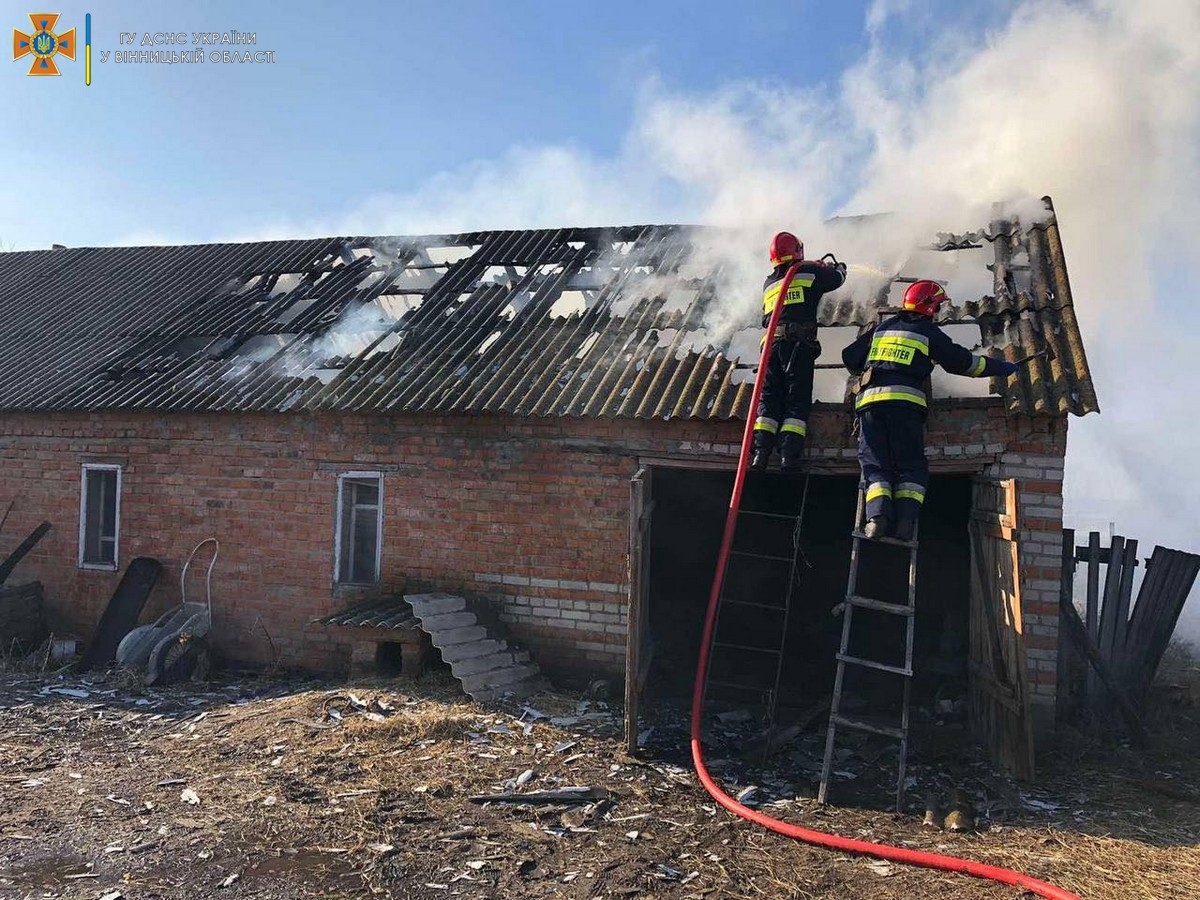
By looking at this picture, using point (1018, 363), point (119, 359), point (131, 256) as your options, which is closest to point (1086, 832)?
point (1018, 363)

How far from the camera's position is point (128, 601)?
31.5ft

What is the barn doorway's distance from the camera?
9.12 metres

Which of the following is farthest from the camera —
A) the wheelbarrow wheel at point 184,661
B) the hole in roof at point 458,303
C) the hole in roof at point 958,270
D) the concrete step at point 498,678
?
the hole in roof at point 458,303

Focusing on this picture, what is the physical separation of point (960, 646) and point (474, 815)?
607 centimetres

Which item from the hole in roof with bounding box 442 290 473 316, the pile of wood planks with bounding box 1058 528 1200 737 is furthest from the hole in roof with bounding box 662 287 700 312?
the pile of wood planks with bounding box 1058 528 1200 737

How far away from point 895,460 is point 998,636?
1.66m

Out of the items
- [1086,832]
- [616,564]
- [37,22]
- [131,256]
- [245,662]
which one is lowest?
[245,662]

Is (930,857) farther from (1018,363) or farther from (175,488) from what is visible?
(175,488)

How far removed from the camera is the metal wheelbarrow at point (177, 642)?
860cm

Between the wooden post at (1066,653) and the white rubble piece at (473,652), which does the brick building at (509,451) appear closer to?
the white rubble piece at (473,652)

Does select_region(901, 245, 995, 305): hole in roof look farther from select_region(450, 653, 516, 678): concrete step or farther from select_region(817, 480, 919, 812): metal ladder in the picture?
select_region(450, 653, 516, 678): concrete step

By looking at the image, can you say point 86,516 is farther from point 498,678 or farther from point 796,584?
point 796,584

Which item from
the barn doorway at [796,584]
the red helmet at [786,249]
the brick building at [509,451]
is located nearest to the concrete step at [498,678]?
the brick building at [509,451]

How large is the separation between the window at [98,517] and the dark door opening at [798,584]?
6.64 m
